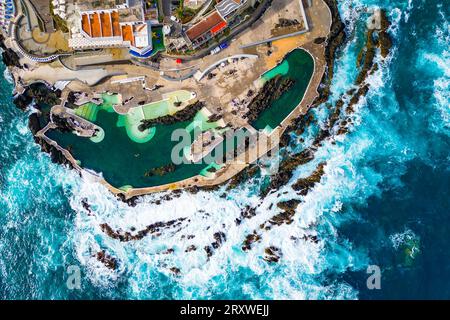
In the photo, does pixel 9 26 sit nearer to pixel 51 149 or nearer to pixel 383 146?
pixel 51 149

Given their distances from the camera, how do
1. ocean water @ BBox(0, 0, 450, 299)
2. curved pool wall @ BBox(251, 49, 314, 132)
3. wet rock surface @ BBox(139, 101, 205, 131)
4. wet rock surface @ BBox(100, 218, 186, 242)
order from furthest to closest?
wet rock surface @ BBox(100, 218, 186, 242) < wet rock surface @ BBox(139, 101, 205, 131) < curved pool wall @ BBox(251, 49, 314, 132) < ocean water @ BBox(0, 0, 450, 299)

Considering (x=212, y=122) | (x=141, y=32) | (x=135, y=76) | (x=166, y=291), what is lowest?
(x=166, y=291)

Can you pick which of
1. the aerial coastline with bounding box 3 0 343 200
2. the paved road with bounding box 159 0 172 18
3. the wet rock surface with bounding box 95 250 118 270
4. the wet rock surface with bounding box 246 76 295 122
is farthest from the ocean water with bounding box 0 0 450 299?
the paved road with bounding box 159 0 172 18

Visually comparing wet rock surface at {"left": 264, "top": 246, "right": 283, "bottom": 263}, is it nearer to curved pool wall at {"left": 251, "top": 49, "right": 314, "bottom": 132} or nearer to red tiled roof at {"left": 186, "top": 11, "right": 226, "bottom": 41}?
curved pool wall at {"left": 251, "top": 49, "right": 314, "bottom": 132}

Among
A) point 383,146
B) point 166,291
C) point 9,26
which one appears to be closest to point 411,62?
point 383,146

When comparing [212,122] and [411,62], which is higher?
[411,62]

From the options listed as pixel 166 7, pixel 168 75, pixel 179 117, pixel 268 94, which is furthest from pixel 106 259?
pixel 166 7
